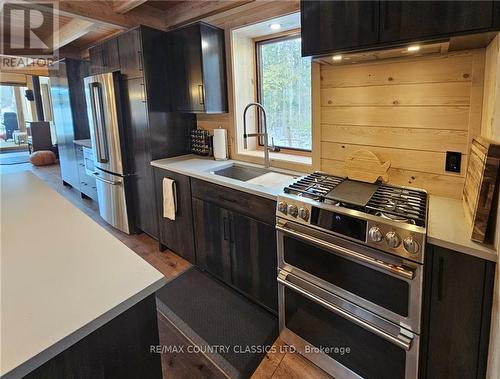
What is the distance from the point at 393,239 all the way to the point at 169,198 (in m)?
2.00

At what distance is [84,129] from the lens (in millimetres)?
5152

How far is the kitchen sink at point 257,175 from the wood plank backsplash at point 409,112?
1.44ft

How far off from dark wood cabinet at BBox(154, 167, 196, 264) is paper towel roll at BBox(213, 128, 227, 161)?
0.51 meters

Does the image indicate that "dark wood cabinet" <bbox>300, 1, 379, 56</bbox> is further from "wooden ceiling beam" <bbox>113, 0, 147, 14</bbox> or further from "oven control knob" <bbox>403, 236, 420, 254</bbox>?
"wooden ceiling beam" <bbox>113, 0, 147, 14</bbox>

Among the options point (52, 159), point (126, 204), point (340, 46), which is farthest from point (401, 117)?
point (52, 159)

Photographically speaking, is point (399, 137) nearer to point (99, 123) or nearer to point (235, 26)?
point (235, 26)

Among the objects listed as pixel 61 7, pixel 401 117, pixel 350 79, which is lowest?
pixel 401 117

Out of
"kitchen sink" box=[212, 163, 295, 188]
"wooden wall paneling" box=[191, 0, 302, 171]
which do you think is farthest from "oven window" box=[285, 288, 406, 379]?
"wooden wall paneling" box=[191, 0, 302, 171]

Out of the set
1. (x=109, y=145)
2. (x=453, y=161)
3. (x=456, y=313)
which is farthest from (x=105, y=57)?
(x=456, y=313)

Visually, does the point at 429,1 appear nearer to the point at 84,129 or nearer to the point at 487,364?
the point at 487,364

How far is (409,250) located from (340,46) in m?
1.09

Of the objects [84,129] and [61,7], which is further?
Answer: [84,129]

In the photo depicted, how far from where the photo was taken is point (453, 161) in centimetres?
171

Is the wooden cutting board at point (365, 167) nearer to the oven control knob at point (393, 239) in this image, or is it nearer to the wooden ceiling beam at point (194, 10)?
the oven control knob at point (393, 239)
